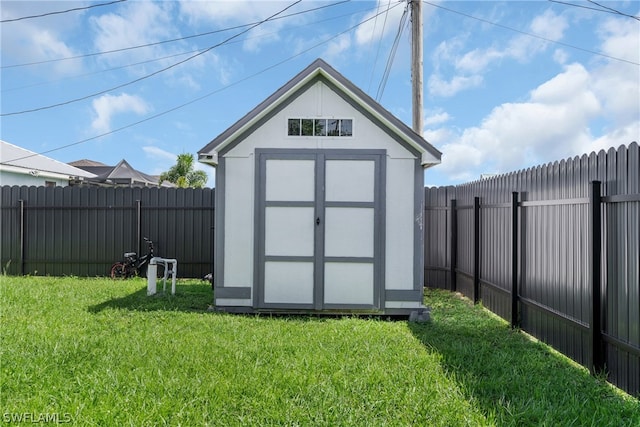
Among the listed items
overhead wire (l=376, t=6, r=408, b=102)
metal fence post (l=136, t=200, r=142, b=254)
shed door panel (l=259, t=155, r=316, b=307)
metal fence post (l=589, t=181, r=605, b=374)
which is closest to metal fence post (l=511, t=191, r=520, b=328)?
metal fence post (l=589, t=181, r=605, b=374)

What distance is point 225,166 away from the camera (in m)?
6.09

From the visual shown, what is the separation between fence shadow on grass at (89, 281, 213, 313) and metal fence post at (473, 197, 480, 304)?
4.46 metres

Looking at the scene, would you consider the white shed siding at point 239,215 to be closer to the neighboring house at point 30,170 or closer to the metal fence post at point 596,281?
the metal fence post at point 596,281

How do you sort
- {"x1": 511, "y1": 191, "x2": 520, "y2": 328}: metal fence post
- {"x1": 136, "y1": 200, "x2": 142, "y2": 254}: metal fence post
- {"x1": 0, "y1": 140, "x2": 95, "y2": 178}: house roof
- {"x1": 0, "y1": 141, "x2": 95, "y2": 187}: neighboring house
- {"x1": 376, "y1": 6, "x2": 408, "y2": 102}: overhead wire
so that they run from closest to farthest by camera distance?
{"x1": 511, "y1": 191, "x2": 520, "y2": 328}: metal fence post < {"x1": 136, "y1": 200, "x2": 142, "y2": 254}: metal fence post < {"x1": 376, "y1": 6, "x2": 408, "y2": 102}: overhead wire < {"x1": 0, "y1": 141, "x2": 95, "y2": 187}: neighboring house < {"x1": 0, "y1": 140, "x2": 95, "y2": 178}: house roof

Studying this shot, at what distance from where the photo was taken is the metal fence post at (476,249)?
702 cm

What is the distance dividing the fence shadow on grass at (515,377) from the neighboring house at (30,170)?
40.0ft

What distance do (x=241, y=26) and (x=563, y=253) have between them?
9.34 meters

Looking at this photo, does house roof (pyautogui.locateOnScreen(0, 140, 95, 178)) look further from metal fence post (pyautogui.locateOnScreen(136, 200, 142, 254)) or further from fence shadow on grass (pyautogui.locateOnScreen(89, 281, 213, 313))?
fence shadow on grass (pyautogui.locateOnScreen(89, 281, 213, 313))

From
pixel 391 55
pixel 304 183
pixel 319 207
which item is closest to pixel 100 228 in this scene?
pixel 304 183

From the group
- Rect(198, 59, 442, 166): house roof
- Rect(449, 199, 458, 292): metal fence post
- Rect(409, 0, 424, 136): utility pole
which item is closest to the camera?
Rect(198, 59, 442, 166): house roof

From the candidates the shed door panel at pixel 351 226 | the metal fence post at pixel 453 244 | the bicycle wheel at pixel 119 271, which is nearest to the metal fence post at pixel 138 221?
the bicycle wheel at pixel 119 271

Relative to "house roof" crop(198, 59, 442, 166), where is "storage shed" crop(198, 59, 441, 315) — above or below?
below

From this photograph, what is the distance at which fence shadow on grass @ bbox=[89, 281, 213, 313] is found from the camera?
20.0 ft

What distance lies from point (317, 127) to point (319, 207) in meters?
1.17
